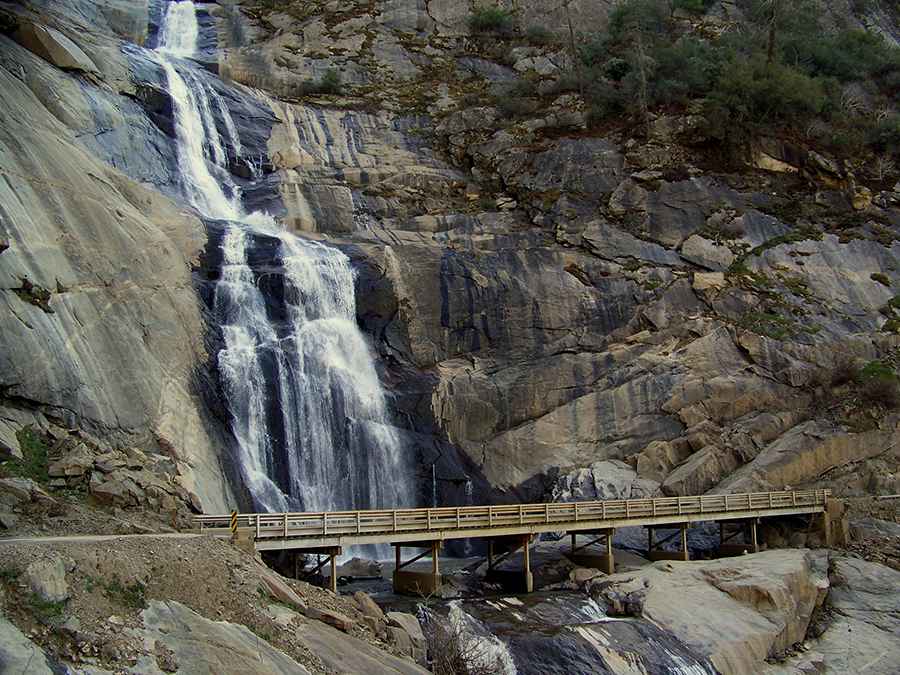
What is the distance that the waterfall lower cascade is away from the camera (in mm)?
32719

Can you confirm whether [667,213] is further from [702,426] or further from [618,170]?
[702,426]

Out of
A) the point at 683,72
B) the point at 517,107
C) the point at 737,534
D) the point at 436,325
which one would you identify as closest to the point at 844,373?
the point at 737,534

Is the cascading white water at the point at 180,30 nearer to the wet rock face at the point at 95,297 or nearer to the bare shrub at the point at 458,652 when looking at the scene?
the wet rock face at the point at 95,297

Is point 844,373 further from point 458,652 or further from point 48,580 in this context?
point 48,580

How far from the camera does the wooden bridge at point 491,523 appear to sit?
23.3m

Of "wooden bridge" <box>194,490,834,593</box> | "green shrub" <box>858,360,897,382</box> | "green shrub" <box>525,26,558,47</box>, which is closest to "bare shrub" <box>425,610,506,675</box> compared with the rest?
"wooden bridge" <box>194,490,834,593</box>

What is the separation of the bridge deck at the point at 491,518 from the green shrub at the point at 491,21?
50.5m

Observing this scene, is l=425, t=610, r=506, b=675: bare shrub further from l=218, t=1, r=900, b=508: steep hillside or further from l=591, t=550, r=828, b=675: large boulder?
l=218, t=1, r=900, b=508: steep hillside

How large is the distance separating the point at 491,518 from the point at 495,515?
18.9 inches

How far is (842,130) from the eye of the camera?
2167 inches

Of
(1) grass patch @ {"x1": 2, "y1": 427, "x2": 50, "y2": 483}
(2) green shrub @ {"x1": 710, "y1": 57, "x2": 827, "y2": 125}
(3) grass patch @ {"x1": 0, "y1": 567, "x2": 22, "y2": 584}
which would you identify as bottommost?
(1) grass patch @ {"x1": 2, "y1": 427, "x2": 50, "y2": 483}

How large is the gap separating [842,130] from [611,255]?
20.7m

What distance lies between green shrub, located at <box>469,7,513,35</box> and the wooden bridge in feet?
161

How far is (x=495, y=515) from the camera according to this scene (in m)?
28.6
